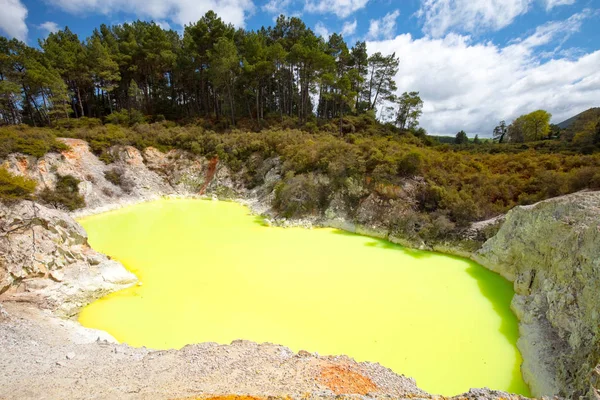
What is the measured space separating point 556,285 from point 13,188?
17245mm

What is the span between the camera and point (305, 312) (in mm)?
8164

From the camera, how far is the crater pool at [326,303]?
22.1 feet

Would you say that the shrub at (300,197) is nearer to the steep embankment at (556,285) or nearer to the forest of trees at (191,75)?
the steep embankment at (556,285)

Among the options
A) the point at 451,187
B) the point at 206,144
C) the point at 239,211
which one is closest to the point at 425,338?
the point at 451,187

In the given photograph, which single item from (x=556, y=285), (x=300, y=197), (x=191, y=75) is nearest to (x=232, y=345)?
(x=556, y=285)

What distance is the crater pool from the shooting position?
673cm

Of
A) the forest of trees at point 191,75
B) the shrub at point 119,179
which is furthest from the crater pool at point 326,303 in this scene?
the forest of trees at point 191,75

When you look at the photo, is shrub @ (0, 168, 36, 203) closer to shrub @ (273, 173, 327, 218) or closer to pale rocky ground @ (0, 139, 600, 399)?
pale rocky ground @ (0, 139, 600, 399)

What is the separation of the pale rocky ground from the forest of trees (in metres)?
23.0

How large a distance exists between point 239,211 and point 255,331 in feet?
43.3

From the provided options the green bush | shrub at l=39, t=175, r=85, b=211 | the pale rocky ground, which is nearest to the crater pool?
the pale rocky ground

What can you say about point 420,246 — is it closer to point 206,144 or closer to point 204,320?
point 204,320

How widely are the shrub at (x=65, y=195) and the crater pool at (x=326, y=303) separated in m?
6.18

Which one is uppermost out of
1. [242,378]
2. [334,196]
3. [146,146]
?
[146,146]
